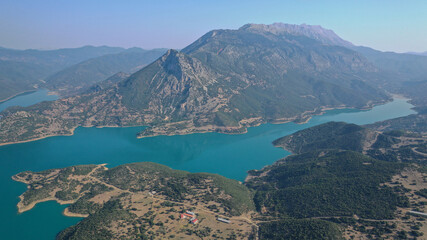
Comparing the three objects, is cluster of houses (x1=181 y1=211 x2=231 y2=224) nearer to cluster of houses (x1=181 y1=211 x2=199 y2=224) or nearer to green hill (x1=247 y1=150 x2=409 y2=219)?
cluster of houses (x1=181 y1=211 x2=199 y2=224)

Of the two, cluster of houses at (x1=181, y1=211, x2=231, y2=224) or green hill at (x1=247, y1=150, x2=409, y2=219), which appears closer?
green hill at (x1=247, y1=150, x2=409, y2=219)

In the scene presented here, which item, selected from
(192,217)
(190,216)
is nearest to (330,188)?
(192,217)

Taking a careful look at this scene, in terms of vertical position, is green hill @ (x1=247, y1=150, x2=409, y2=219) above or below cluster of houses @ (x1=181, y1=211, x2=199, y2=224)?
above

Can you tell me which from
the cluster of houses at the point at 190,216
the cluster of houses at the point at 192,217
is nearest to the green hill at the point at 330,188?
the cluster of houses at the point at 192,217

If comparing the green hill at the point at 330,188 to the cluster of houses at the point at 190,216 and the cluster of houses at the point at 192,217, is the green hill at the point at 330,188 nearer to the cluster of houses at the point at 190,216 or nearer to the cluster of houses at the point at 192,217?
the cluster of houses at the point at 192,217

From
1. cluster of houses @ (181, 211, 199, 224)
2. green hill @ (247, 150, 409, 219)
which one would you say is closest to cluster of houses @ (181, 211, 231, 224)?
cluster of houses @ (181, 211, 199, 224)

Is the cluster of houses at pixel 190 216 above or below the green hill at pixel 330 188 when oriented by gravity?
below

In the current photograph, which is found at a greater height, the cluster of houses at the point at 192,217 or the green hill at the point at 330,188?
the green hill at the point at 330,188

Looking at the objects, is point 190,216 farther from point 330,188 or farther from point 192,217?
point 330,188

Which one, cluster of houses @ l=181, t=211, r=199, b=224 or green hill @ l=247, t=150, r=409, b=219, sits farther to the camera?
cluster of houses @ l=181, t=211, r=199, b=224

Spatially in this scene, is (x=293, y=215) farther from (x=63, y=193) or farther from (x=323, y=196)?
(x=63, y=193)

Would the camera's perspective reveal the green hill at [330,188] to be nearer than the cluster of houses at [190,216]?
Yes

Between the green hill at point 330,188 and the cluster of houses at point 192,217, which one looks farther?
the cluster of houses at point 192,217
